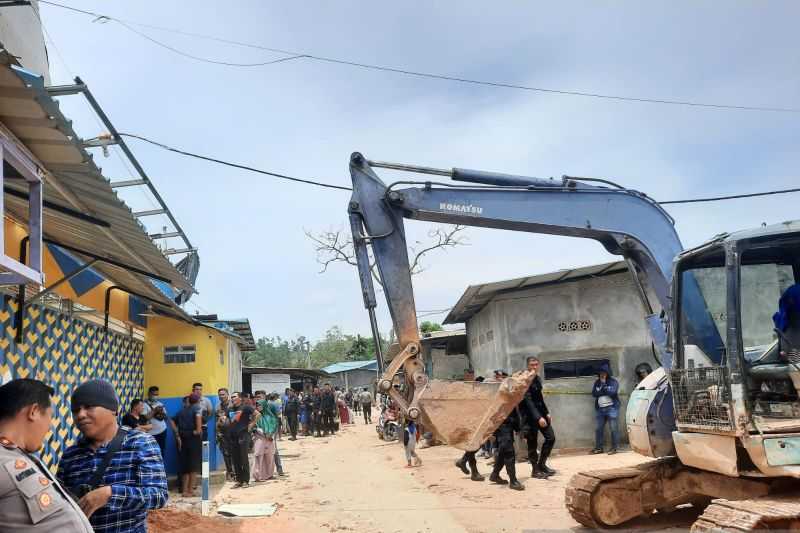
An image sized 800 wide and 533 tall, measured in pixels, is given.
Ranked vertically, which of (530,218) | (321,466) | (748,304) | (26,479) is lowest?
(321,466)

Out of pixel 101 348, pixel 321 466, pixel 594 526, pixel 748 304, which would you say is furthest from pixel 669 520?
pixel 321 466

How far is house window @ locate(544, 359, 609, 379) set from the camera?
14836 mm

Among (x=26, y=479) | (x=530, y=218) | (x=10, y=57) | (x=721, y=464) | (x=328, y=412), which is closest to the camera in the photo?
(x=26, y=479)

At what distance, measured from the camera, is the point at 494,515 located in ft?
27.6

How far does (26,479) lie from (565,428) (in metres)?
13.3

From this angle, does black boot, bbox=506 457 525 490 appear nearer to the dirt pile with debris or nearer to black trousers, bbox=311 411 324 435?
the dirt pile with debris

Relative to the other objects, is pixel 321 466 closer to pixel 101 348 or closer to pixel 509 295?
pixel 509 295

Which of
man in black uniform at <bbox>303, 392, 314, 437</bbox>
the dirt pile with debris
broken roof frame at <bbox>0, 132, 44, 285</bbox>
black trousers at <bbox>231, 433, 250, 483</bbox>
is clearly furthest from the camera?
man in black uniform at <bbox>303, 392, 314, 437</bbox>

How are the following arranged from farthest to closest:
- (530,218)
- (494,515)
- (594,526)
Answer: (494,515), (530,218), (594,526)

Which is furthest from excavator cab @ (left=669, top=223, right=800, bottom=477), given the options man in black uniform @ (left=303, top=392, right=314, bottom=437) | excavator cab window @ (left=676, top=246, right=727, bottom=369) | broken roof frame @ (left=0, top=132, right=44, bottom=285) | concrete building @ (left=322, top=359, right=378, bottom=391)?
concrete building @ (left=322, top=359, right=378, bottom=391)

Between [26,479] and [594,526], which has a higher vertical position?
[26,479]

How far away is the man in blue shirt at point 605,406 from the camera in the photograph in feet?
45.1

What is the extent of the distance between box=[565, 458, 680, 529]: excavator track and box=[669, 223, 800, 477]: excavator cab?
0.91m

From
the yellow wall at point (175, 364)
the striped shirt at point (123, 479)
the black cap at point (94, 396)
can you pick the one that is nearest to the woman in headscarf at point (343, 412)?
the yellow wall at point (175, 364)
